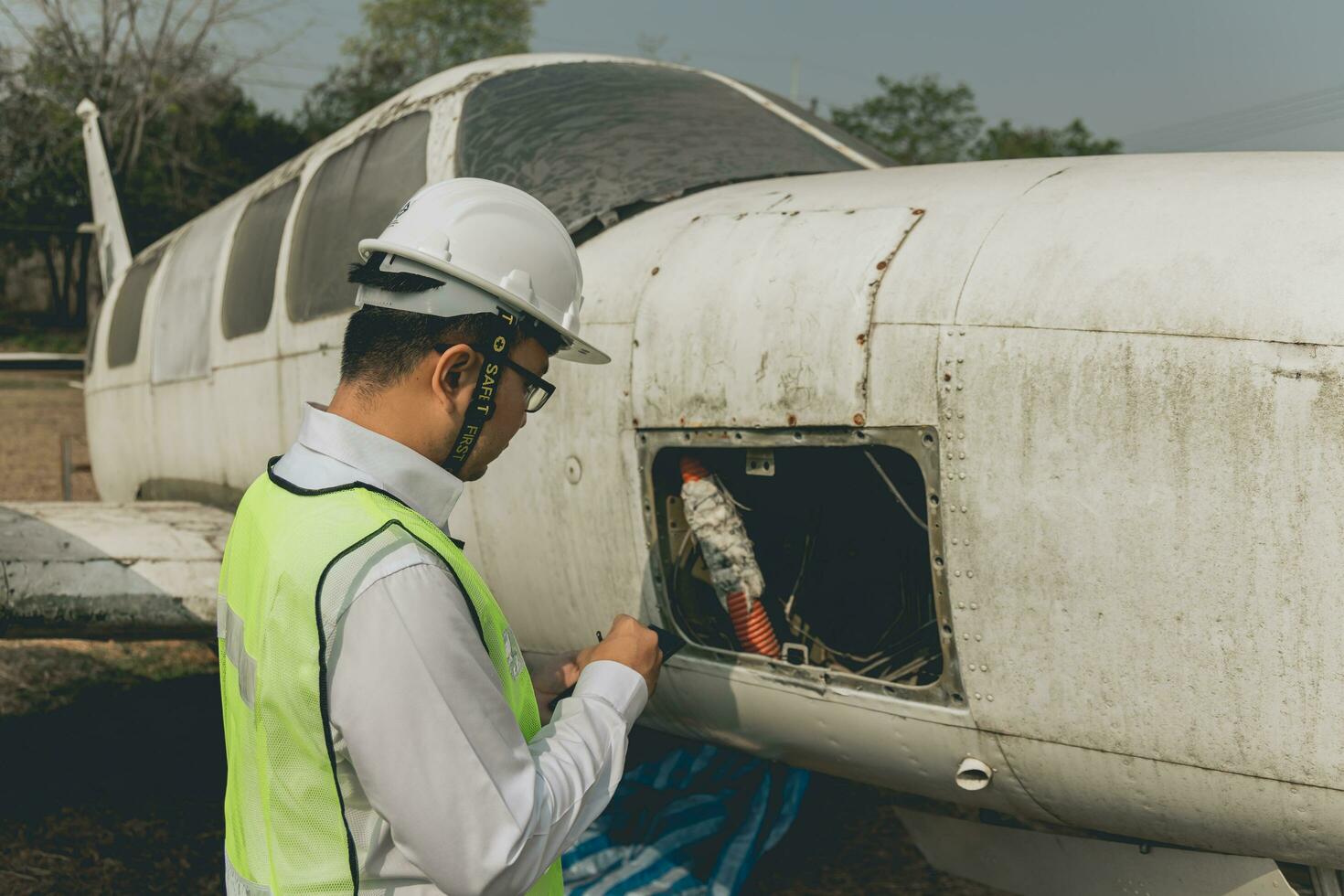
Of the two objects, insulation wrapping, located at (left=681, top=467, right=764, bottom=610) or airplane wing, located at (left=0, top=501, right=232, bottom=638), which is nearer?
insulation wrapping, located at (left=681, top=467, right=764, bottom=610)

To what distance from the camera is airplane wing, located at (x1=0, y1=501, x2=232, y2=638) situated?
4574 millimetres

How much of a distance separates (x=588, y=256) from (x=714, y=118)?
1243mm

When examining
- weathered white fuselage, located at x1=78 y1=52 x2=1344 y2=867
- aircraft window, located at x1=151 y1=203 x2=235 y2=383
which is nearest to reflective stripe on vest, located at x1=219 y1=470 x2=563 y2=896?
weathered white fuselage, located at x1=78 y1=52 x2=1344 y2=867

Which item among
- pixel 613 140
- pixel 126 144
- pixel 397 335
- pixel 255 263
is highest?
pixel 126 144

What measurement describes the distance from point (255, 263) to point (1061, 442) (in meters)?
4.54

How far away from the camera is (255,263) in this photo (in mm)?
5828

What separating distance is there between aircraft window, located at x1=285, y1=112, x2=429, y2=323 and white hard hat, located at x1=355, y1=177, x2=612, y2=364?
249 cm

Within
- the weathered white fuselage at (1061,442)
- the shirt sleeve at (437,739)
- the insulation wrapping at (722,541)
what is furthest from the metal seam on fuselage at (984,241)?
the shirt sleeve at (437,739)

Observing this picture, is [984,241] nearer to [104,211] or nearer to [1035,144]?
[104,211]

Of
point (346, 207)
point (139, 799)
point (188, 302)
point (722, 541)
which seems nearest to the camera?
point (722, 541)

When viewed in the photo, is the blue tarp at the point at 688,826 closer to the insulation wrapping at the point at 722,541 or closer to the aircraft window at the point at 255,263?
the insulation wrapping at the point at 722,541

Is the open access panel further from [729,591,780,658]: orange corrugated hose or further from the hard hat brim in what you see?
the hard hat brim

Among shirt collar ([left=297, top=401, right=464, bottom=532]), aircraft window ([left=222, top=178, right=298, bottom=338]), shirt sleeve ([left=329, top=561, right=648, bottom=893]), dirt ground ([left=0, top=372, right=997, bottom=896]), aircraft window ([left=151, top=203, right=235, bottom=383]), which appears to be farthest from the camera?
aircraft window ([left=151, top=203, right=235, bottom=383])

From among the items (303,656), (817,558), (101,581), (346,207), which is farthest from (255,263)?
(303,656)
